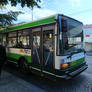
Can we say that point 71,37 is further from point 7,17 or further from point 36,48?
point 7,17

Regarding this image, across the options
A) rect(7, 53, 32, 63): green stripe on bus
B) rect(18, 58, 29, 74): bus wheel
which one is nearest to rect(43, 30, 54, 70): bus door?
rect(7, 53, 32, 63): green stripe on bus

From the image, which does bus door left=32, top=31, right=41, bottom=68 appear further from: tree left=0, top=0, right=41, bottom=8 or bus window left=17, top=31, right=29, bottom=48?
tree left=0, top=0, right=41, bottom=8

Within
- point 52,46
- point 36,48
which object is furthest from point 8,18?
point 52,46

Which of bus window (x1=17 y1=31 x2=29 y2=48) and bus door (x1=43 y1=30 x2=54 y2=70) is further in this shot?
bus window (x1=17 y1=31 x2=29 y2=48)

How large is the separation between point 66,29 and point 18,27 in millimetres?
3023

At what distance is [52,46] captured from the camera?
361cm

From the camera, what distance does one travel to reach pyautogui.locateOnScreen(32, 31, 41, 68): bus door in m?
Result: 4.16

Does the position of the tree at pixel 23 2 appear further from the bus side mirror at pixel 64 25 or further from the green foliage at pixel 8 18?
the bus side mirror at pixel 64 25

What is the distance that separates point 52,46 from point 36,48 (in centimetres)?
96

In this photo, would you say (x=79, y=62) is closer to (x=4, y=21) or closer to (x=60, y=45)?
(x=60, y=45)

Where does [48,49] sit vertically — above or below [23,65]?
above

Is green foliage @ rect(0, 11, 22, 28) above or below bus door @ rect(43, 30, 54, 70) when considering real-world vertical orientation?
above

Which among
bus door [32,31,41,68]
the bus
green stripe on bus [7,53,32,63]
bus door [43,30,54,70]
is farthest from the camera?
green stripe on bus [7,53,32,63]

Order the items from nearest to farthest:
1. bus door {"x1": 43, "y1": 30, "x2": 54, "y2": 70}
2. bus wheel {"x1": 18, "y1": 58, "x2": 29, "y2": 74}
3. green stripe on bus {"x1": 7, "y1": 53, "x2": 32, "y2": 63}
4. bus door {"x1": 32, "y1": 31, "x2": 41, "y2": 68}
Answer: bus door {"x1": 43, "y1": 30, "x2": 54, "y2": 70}
bus door {"x1": 32, "y1": 31, "x2": 41, "y2": 68}
green stripe on bus {"x1": 7, "y1": 53, "x2": 32, "y2": 63}
bus wheel {"x1": 18, "y1": 58, "x2": 29, "y2": 74}
